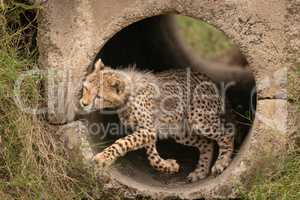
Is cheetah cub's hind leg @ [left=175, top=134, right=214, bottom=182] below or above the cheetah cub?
below

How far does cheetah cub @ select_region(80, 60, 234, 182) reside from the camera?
260 inches

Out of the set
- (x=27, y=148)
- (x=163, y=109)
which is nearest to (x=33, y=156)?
(x=27, y=148)

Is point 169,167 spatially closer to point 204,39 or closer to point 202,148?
point 202,148

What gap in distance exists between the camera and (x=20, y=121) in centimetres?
631

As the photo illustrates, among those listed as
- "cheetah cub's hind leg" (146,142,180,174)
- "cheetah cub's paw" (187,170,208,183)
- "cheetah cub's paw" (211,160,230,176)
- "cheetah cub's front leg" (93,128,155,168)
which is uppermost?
"cheetah cub's front leg" (93,128,155,168)

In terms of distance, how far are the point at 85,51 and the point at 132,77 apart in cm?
62

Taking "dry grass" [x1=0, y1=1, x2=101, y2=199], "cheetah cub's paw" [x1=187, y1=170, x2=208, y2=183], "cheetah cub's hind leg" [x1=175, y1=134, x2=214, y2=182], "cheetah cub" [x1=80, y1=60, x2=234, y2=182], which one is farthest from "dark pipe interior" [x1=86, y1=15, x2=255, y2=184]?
"dry grass" [x1=0, y1=1, x2=101, y2=199]

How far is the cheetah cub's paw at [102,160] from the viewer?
6.33 meters

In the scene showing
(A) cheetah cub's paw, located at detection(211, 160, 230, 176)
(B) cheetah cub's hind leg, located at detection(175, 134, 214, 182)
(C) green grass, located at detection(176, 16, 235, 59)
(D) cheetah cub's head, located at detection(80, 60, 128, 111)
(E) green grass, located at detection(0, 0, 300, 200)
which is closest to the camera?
(E) green grass, located at detection(0, 0, 300, 200)

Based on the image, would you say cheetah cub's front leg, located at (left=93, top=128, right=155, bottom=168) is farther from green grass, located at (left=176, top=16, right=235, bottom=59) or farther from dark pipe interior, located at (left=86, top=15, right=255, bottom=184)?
green grass, located at (left=176, top=16, right=235, bottom=59)

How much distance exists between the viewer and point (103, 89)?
6703 mm

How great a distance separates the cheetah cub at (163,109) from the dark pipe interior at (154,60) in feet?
1.14

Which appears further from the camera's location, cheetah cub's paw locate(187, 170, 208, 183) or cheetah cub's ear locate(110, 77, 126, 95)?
cheetah cub's paw locate(187, 170, 208, 183)

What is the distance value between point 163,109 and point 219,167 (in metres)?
0.75
